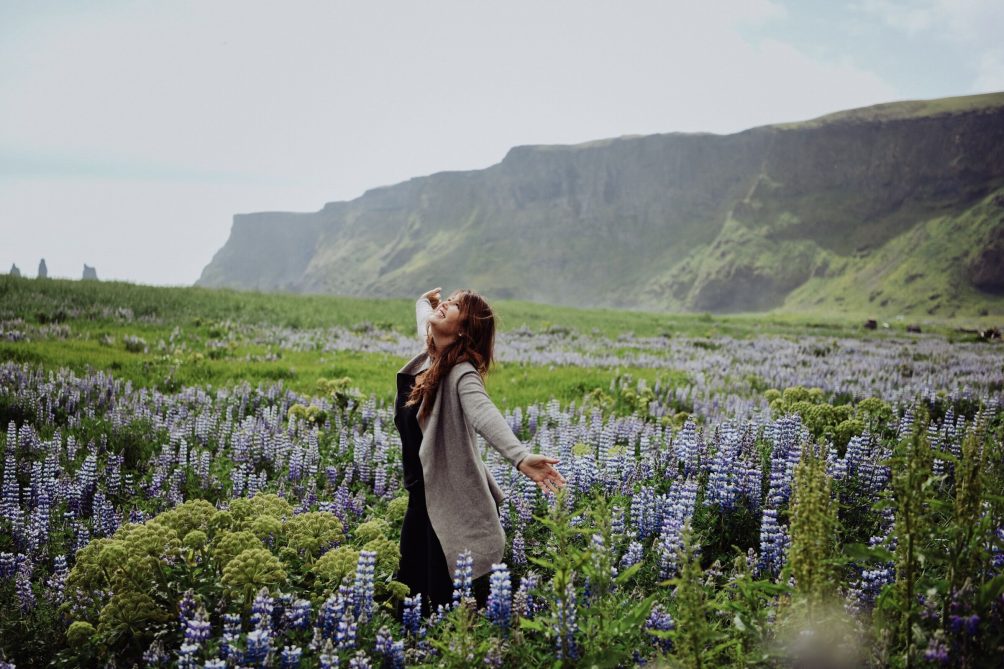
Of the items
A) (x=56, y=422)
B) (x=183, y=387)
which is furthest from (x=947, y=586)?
(x=183, y=387)

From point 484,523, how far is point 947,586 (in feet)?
9.10

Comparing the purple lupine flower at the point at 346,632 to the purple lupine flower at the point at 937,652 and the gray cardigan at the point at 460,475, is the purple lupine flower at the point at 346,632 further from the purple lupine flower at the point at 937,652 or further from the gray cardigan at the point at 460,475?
the purple lupine flower at the point at 937,652

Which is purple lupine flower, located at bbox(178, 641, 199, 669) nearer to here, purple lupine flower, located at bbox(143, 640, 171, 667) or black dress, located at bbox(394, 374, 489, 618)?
purple lupine flower, located at bbox(143, 640, 171, 667)

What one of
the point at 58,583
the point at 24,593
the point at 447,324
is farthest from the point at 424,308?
the point at 24,593

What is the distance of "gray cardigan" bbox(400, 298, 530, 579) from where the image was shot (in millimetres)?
4266

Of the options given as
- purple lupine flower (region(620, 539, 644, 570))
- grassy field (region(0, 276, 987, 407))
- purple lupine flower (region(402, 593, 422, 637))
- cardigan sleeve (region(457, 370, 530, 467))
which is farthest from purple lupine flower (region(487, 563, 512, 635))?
grassy field (region(0, 276, 987, 407))

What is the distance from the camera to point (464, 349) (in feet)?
14.8

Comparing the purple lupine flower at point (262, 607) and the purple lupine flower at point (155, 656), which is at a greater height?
the purple lupine flower at point (262, 607)

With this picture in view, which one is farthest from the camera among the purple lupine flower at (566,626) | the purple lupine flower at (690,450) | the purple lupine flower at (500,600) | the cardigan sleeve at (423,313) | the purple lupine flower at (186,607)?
the purple lupine flower at (690,450)

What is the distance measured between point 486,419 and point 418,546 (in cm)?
125

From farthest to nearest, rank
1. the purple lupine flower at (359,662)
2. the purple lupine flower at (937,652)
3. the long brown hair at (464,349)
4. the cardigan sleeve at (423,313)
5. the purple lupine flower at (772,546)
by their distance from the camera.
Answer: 1. the cardigan sleeve at (423,313)
2. the long brown hair at (464,349)
3. the purple lupine flower at (772,546)
4. the purple lupine flower at (359,662)
5. the purple lupine flower at (937,652)

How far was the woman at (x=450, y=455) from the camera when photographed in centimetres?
428

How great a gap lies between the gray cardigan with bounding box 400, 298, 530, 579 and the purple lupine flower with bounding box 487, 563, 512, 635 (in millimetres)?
628

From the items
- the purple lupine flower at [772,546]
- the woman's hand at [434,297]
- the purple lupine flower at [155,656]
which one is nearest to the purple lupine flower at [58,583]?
the purple lupine flower at [155,656]
